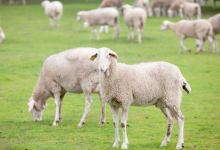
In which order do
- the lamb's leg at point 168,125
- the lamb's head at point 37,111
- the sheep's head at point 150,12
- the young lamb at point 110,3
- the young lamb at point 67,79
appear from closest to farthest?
the lamb's leg at point 168,125 → the young lamb at point 67,79 → the lamb's head at point 37,111 → the young lamb at point 110,3 → the sheep's head at point 150,12

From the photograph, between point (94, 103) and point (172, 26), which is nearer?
point (94, 103)

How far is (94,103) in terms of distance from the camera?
1039 cm

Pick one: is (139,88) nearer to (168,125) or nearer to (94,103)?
(168,125)

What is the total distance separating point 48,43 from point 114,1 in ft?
40.2

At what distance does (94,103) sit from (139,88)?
4.24m

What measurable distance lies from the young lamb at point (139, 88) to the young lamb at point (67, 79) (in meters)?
1.51

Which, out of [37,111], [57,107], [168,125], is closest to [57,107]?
[57,107]

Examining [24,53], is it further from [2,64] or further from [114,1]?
[114,1]

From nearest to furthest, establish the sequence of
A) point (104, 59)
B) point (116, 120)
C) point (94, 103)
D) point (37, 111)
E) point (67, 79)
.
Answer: point (104, 59), point (116, 120), point (67, 79), point (37, 111), point (94, 103)

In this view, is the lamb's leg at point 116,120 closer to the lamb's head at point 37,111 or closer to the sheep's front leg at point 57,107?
the sheep's front leg at point 57,107

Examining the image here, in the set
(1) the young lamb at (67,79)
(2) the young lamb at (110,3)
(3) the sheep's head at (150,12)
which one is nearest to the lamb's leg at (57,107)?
(1) the young lamb at (67,79)

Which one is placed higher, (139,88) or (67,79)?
(139,88)

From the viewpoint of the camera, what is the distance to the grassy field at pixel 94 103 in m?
7.03

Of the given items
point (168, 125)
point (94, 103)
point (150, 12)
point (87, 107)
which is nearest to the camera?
point (168, 125)
